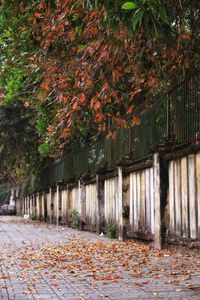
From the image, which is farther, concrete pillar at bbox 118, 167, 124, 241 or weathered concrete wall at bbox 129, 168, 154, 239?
concrete pillar at bbox 118, 167, 124, 241

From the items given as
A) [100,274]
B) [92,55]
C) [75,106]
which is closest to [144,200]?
[100,274]

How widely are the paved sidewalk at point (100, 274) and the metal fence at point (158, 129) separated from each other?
2500 mm

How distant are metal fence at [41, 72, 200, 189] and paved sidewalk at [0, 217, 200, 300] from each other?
250 centimetres

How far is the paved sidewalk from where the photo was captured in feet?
21.7

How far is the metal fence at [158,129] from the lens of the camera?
10.3m

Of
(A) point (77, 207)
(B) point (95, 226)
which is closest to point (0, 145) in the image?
(A) point (77, 207)

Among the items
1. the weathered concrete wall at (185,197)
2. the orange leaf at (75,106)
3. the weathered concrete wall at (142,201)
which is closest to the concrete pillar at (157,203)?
the weathered concrete wall at (185,197)

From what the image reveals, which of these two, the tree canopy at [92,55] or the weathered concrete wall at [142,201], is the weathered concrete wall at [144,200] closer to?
the weathered concrete wall at [142,201]

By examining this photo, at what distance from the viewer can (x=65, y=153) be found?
27922mm

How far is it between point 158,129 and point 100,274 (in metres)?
4.93

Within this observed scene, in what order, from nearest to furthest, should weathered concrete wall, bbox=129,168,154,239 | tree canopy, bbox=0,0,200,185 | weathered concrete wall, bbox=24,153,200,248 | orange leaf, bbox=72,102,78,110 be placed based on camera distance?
1. orange leaf, bbox=72,102,78,110
2. tree canopy, bbox=0,0,200,185
3. weathered concrete wall, bbox=24,153,200,248
4. weathered concrete wall, bbox=129,168,154,239

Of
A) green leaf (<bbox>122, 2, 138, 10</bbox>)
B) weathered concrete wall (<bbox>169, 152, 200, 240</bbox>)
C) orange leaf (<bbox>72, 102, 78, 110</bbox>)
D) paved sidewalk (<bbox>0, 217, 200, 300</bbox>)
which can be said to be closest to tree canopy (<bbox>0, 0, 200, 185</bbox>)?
orange leaf (<bbox>72, 102, 78, 110</bbox>)

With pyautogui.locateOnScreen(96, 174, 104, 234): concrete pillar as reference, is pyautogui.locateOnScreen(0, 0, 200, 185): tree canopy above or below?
above

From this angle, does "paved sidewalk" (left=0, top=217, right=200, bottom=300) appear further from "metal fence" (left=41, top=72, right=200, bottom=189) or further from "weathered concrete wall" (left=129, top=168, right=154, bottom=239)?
"metal fence" (left=41, top=72, right=200, bottom=189)
